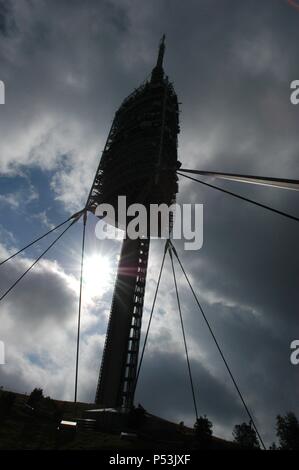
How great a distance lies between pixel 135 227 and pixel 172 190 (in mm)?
9483

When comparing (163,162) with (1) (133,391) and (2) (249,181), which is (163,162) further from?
(2) (249,181)

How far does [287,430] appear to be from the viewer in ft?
195

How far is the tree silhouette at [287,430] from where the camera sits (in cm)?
5619

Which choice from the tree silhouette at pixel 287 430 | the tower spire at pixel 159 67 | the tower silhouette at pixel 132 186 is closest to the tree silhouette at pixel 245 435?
the tree silhouette at pixel 287 430

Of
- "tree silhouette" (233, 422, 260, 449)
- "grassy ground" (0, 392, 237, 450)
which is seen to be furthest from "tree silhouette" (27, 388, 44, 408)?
"tree silhouette" (233, 422, 260, 449)

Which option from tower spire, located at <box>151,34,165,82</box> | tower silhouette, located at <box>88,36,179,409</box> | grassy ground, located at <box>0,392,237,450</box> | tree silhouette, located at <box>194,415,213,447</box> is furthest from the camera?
tower spire, located at <box>151,34,165,82</box>

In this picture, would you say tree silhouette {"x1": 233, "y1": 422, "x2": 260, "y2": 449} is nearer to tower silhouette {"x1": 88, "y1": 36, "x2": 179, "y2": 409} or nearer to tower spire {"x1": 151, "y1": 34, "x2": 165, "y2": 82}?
tower silhouette {"x1": 88, "y1": 36, "x2": 179, "y2": 409}

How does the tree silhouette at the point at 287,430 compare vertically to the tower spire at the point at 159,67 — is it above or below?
below

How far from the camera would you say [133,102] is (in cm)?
6450

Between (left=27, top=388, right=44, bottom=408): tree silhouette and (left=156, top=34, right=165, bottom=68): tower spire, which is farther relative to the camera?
(left=156, top=34, right=165, bottom=68): tower spire

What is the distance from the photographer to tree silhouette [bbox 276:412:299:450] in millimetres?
56188

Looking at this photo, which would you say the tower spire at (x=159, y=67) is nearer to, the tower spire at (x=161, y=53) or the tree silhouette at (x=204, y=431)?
the tower spire at (x=161, y=53)

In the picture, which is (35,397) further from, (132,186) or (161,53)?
(161,53)
